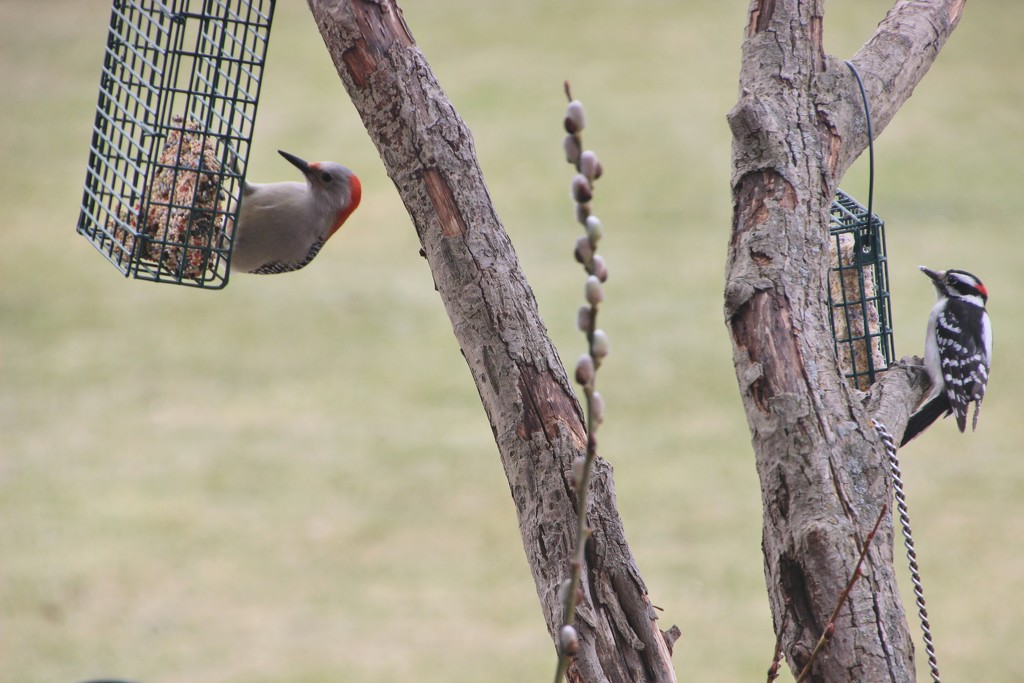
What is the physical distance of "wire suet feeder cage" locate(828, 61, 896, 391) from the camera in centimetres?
368

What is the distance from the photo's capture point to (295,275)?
13938 millimetres

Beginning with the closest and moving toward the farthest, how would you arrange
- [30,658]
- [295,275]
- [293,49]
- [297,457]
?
[30,658] < [297,457] < [295,275] < [293,49]

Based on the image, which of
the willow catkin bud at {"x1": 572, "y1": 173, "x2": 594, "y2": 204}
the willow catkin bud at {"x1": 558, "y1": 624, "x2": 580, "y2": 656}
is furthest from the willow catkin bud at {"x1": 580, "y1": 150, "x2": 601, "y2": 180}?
the willow catkin bud at {"x1": 558, "y1": 624, "x2": 580, "y2": 656}

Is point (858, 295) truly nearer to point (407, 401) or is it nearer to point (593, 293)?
point (593, 293)

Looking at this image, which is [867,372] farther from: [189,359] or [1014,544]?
[189,359]

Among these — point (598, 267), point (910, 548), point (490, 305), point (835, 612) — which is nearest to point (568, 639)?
point (598, 267)

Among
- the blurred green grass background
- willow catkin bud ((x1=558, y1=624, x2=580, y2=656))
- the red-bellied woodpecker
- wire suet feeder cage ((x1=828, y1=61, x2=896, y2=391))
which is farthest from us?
the blurred green grass background

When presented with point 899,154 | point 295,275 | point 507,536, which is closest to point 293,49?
point 295,275

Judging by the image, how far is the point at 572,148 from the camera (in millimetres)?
1127

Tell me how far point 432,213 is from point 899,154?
14.5 meters

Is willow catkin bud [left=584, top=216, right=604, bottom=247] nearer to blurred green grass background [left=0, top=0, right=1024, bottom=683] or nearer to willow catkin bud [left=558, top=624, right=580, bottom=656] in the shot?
willow catkin bud [left=558, top=624, right=580, bottom=656]

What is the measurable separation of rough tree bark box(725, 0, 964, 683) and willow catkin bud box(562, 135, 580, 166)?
1.23 metres

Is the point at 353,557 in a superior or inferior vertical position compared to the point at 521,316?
superior

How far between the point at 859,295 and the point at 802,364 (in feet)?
5.33
